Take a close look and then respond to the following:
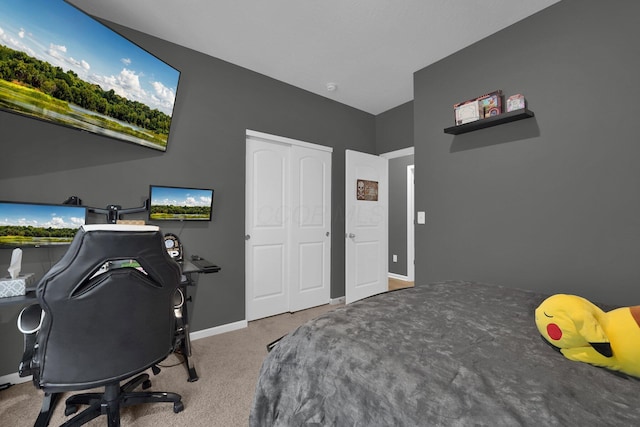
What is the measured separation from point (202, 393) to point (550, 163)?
9.97 feet

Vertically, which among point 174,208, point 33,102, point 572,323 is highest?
point 33,102

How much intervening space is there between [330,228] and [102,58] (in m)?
2.81

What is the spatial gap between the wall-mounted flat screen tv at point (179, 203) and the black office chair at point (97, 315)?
4.07 feet

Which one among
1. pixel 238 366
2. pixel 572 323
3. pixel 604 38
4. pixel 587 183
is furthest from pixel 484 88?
pixel 238 366

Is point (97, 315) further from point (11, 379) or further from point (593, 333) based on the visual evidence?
point (593, 333)

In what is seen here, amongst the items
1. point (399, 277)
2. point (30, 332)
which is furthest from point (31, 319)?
point (399, 277)

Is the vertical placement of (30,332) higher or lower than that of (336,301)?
higher

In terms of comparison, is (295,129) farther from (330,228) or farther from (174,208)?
(174,208)

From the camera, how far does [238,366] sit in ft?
7.30

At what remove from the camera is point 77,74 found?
1690 mm

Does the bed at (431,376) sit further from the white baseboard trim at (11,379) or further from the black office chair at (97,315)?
the white baseboard trim at (11,379)

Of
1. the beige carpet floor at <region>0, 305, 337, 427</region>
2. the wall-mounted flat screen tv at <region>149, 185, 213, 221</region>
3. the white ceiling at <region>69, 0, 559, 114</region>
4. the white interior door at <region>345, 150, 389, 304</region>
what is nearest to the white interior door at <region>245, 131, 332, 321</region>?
the white interior door at <region>345, 150, 389, 304</region>

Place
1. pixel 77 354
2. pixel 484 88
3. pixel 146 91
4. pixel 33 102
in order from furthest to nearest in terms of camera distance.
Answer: pixel 484 88 → pixel 146 91 → pixel 33 102 → pixel 77 354

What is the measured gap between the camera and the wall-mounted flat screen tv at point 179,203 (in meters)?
2.46
